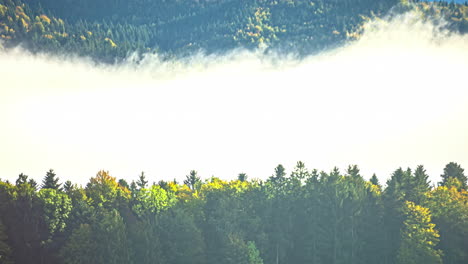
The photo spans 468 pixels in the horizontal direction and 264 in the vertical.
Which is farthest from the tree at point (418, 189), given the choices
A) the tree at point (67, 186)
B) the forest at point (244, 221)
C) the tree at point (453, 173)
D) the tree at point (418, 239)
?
the tree at point (67, 186)

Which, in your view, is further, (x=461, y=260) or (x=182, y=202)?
(x=182, y=202)

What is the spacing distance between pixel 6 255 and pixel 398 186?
215 feet

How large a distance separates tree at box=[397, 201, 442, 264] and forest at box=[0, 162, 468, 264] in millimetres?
170

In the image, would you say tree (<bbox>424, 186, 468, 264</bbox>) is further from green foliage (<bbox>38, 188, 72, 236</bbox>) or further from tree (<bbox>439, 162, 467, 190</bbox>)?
green foliage (<bbox>38, 188, 72, 236</bbox>)

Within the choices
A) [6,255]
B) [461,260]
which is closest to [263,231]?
[461,260]

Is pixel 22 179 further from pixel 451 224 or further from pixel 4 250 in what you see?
pixel 451 224

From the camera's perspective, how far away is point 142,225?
3757 inches

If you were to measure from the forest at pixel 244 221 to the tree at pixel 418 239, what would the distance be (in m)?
0.17

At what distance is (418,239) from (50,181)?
6097 cm

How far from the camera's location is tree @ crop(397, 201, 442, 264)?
98.4m

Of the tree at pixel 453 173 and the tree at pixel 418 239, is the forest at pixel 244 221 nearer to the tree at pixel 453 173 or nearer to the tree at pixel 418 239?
the tree at pixel 418 239


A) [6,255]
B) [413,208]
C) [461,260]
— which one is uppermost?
[413,208]

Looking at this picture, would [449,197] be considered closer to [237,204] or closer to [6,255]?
[237,204]

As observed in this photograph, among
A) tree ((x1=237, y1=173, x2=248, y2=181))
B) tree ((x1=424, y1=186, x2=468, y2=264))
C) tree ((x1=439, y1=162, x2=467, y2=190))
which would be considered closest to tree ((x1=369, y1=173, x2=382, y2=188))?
tree ((x1=439, y1=162, x2=467, y2=190))
